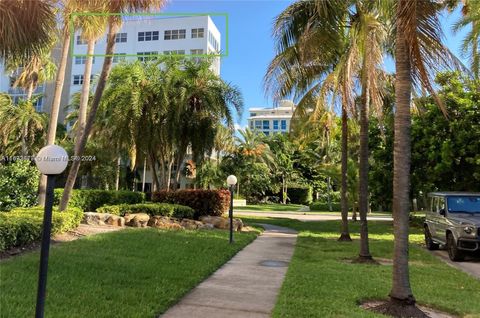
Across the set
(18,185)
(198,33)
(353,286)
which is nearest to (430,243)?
(353,286)

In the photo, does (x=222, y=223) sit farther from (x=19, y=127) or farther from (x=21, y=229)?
(x=19, y=127)

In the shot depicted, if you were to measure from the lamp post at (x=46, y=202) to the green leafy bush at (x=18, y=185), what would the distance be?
1181 centimetres

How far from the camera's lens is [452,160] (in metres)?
19.6

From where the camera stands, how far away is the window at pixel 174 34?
54409 millimetres

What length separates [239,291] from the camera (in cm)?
755

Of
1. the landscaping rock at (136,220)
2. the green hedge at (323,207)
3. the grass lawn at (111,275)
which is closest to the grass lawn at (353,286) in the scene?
the grass lawn at (111,275)

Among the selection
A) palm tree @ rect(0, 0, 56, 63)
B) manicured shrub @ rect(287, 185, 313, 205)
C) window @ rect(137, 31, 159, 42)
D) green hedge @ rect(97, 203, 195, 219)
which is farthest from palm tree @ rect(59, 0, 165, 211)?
manicured shrub @ rect(287, 185, 313, 205)

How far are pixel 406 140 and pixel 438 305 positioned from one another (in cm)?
260

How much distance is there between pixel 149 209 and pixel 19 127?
88.1 feet

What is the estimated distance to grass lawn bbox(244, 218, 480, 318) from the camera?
21.6ft

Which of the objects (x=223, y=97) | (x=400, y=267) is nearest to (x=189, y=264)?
(x=400, y=267)

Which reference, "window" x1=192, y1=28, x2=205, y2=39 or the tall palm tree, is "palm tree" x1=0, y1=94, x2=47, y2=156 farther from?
the tall palm tree

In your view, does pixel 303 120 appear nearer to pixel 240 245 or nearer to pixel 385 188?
pixel 240 245

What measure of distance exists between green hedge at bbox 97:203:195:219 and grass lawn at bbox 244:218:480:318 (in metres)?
7.10
